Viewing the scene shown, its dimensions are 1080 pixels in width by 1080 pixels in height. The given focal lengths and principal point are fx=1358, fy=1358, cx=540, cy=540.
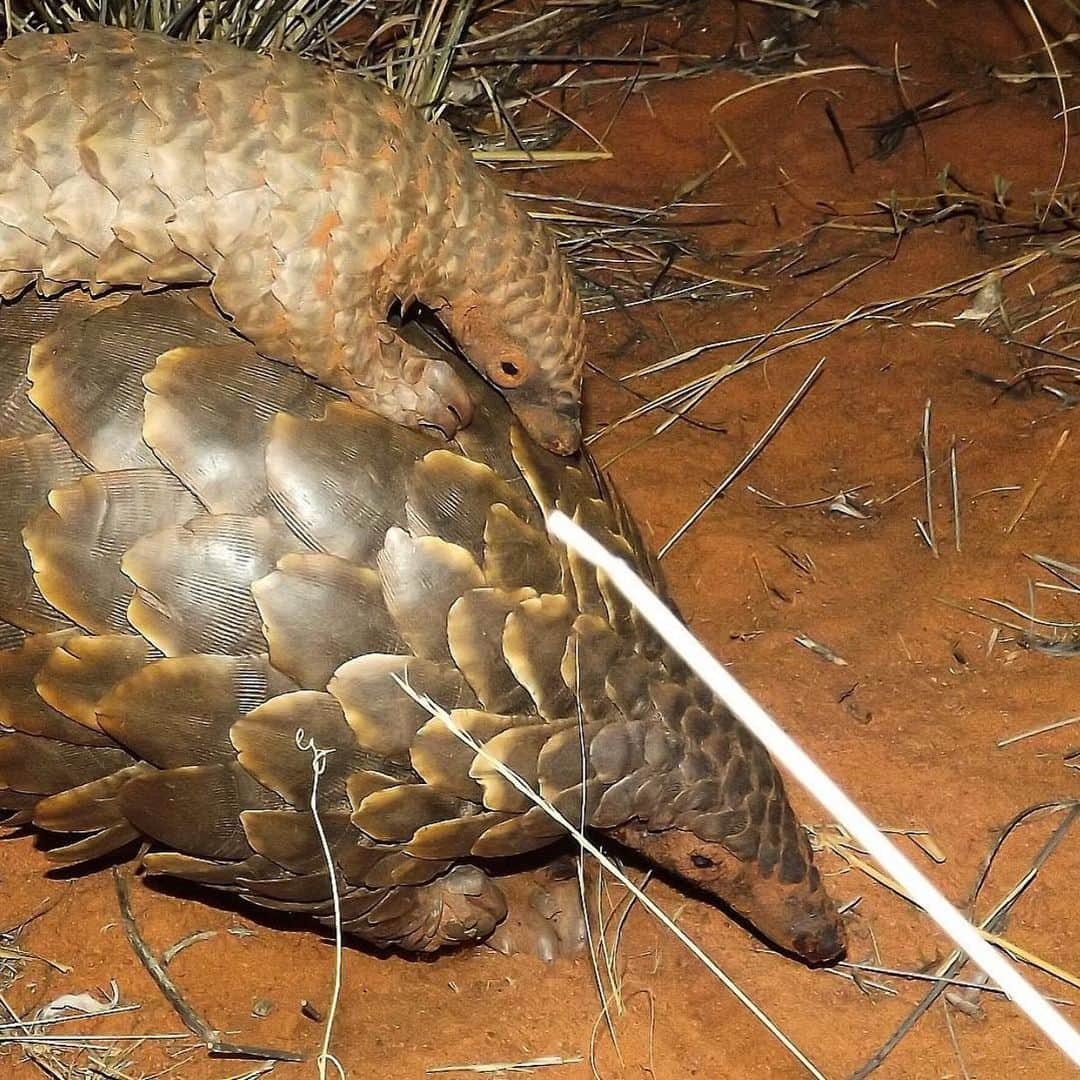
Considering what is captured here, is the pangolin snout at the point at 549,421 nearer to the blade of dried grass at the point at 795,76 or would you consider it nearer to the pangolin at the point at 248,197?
the pangolin at the point at 248,197

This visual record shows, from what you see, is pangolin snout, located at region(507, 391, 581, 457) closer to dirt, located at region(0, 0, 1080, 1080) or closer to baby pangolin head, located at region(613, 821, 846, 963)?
baby pangolin head, located at region(613, 821, 846, 963)

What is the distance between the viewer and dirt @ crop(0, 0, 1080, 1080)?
273cm

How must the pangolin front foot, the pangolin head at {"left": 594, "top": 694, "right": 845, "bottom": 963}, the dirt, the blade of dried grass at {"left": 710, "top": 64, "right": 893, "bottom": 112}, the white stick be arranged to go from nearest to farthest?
the pangolin head at {"left": 594, "top": 694, "right": 845, "bottom": 963} → the white stick → the dirt → the pangolin front foot → the blade of dried grass at {"left": 710, "top": 64, "right": 893, "bottom": 112}

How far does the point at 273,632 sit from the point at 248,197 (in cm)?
68

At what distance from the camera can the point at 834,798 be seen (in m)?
2.99

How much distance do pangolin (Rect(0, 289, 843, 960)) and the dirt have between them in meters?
0.53

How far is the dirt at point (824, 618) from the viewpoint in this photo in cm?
273

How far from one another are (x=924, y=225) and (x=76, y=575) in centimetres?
308

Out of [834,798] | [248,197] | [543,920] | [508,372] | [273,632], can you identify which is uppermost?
[248,197]

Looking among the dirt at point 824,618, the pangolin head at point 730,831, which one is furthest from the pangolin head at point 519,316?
the dirt at point 824,618

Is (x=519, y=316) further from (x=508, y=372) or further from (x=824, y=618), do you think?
(x=824, y=618)

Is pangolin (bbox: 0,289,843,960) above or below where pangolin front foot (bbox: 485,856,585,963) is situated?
above

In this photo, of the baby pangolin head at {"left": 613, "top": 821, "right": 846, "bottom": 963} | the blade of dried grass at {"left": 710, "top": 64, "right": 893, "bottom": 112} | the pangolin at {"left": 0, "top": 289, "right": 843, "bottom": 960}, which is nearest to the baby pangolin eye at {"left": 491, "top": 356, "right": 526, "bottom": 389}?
the pangolin at {"left": 0, "top": 289, "right": 843, "bottom": 960}

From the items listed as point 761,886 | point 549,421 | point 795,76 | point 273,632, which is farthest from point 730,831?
point 795,76
